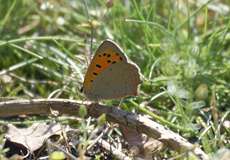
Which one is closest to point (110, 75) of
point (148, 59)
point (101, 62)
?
point (101, 62)

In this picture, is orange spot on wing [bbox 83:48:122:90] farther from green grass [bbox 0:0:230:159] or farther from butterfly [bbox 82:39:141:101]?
green grass [bbox 0:0:230:159]

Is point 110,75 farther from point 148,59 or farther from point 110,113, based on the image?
point 148,59

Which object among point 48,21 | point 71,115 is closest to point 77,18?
point 48,21

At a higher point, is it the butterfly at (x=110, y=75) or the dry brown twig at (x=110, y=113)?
the butterfly at (x=110, y=75)

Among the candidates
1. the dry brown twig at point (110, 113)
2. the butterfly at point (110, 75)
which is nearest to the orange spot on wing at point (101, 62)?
the butterfly at point (110, 75)

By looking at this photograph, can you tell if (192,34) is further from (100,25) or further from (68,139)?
(68,139)

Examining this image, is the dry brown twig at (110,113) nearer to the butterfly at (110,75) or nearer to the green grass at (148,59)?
the butterfly at (110,75)

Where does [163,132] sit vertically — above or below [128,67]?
below
